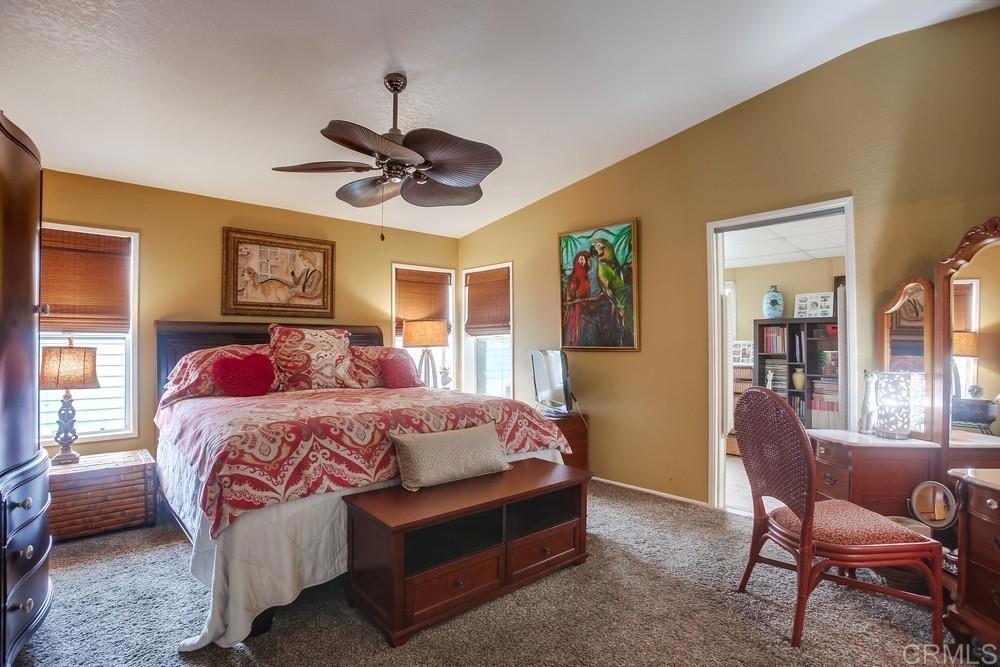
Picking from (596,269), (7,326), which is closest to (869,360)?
(596,269)

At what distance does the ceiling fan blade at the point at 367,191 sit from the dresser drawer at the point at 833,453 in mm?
2951

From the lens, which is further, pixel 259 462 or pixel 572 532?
pixel 572 532

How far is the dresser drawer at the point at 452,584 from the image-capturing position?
2035 millimetres

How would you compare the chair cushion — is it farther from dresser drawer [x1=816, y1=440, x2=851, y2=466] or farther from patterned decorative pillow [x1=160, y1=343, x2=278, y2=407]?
patterned decorative pillow [x1=160, y1=343, x2=278, y2=407]

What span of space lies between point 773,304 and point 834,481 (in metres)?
3.47

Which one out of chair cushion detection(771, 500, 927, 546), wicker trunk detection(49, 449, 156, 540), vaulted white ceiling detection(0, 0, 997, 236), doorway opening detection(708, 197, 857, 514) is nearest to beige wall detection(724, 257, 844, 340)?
doorway opening detection(708, 197, 857, 514)

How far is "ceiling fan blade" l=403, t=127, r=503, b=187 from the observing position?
92.7 inches

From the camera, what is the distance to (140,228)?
12.5ft

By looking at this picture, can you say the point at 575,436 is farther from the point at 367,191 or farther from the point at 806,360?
the point at 806,360

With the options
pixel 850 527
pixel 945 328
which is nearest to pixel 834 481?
pixel 850 527

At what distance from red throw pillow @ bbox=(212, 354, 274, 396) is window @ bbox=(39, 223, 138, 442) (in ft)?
3.01

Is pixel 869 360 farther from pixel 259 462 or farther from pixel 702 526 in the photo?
pixel 259 462

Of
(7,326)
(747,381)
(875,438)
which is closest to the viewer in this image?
(7,326)

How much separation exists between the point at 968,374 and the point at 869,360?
20.3 inches
